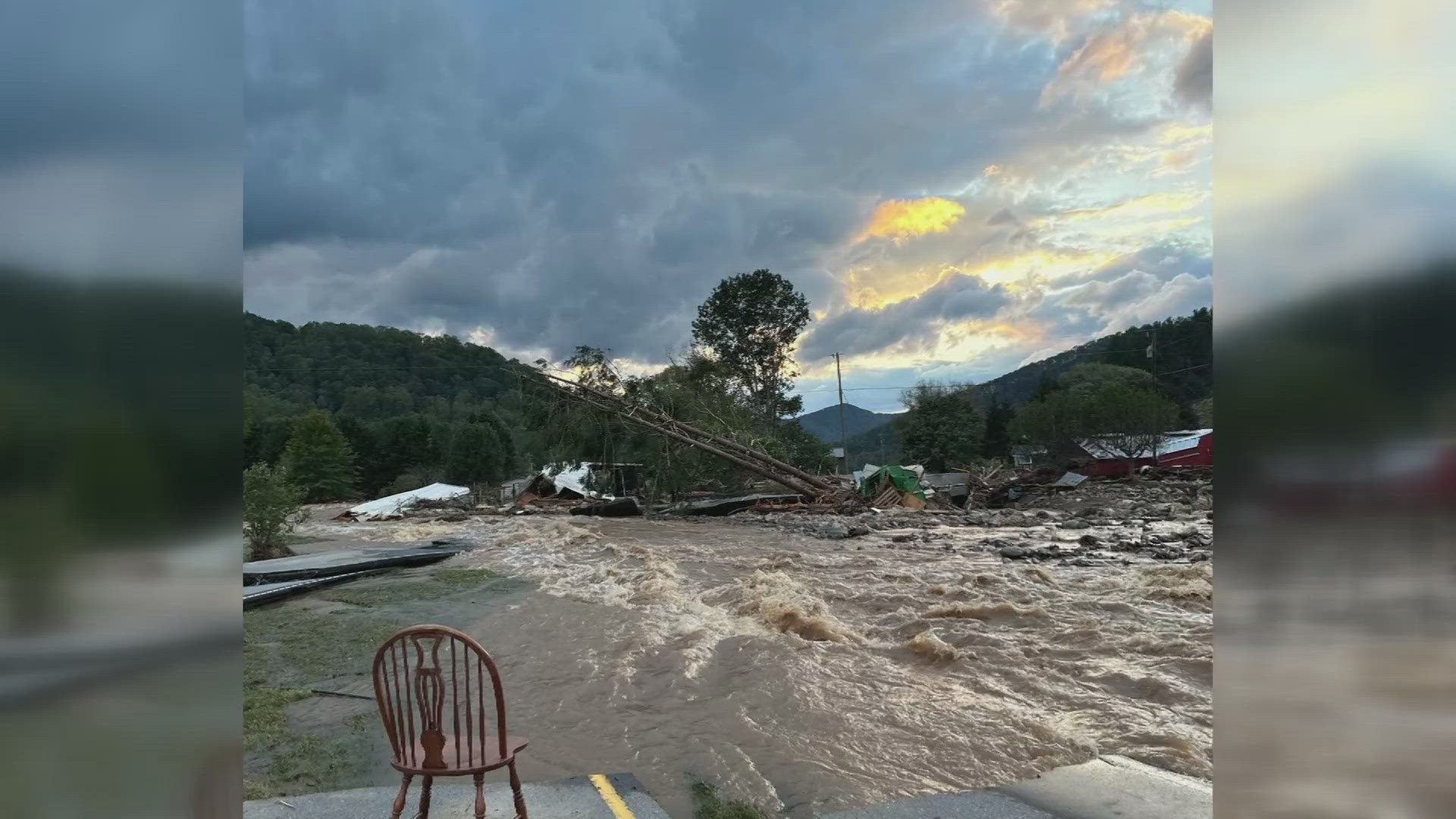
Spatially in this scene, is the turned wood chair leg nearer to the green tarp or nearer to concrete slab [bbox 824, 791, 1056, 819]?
concrete slab [bbox 824, 791, 1056, 819]

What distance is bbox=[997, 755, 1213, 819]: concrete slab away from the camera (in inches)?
145

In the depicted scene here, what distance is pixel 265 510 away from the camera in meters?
14.1

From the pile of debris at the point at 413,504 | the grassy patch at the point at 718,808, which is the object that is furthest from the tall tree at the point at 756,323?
the grassy patch at the point at 718,808

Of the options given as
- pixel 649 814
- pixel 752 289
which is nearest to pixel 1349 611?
pixel 649 814

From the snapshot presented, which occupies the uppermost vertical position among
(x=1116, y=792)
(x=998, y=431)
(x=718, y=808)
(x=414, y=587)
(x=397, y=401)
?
Result: (x=397, y=401)

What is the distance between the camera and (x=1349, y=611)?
41.9 inches

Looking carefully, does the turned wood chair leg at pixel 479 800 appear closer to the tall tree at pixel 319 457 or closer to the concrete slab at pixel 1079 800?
the concrete slab at pixel 1079 800

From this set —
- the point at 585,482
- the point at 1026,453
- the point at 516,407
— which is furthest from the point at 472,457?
the point at 1026,453

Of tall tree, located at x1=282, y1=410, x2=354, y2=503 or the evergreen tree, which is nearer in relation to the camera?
tall tree, located at x1=282, y1=410, x2=354, y2=503

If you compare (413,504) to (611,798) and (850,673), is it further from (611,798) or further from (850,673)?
(611,798)

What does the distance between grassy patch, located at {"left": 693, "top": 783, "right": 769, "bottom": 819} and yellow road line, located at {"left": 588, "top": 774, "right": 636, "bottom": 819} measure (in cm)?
Result: 47

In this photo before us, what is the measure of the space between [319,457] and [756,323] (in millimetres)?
23777

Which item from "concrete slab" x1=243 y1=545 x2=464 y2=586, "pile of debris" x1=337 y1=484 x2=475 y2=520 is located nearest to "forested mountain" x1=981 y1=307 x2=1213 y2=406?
"pile of debris" x1=337 y1=484 x2=475 y2=520

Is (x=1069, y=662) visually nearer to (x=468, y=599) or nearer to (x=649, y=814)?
(x=649, y=814)
